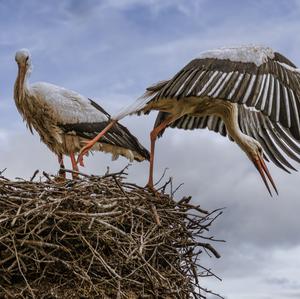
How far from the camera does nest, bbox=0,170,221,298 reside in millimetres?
8469

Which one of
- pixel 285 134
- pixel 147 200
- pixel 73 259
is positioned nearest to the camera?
pixel 73 259

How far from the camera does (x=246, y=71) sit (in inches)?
405

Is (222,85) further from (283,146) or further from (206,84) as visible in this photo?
(283,146)

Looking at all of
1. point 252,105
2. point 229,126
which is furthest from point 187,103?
point 252,105

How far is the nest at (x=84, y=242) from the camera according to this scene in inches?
333

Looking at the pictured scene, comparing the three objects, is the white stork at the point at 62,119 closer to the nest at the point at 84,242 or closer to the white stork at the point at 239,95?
the white stork at the point at 239,95

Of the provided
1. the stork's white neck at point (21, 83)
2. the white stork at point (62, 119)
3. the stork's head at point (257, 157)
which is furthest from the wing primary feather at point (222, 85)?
the stork's white neck at point (21, 83)

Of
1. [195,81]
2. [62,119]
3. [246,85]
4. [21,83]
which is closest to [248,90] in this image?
[246,85]

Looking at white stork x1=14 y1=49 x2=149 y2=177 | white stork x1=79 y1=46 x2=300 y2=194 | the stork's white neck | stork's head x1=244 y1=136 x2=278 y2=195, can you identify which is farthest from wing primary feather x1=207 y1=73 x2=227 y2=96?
the stork's white neck

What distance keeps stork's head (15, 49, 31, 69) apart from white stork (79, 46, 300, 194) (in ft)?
7.33

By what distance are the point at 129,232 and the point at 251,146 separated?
8.70 feet

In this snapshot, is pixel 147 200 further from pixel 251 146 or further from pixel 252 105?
pixel 251 146

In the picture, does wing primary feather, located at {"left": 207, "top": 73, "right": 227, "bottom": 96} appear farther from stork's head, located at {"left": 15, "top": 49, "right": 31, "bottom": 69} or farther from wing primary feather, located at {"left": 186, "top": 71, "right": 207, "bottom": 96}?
stork's head, located at {"left": 15, "top": 49, "right": 31, "bottom": 69}

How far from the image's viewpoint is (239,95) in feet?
32.7
